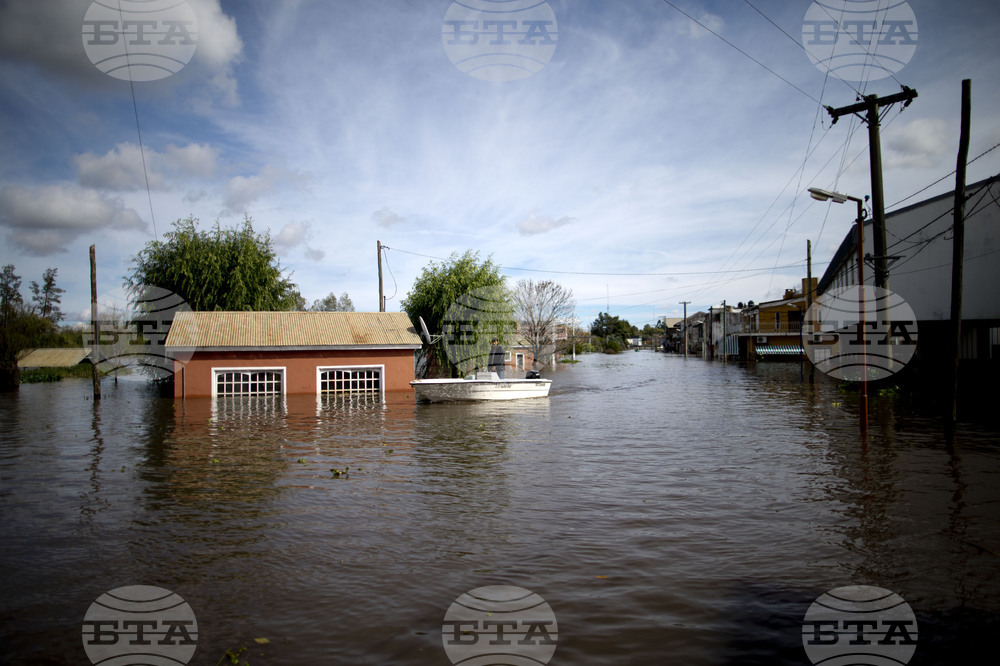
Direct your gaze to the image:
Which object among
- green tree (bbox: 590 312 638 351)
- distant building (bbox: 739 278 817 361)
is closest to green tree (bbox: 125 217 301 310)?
distant building (bbox: 739 278 817 361)

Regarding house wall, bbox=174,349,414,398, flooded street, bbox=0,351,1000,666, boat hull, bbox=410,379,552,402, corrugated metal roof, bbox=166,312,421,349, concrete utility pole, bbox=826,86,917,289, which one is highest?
concrete utility pole, bbox=826,86,917,289

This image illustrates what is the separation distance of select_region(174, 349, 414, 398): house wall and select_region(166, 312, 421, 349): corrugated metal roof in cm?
49

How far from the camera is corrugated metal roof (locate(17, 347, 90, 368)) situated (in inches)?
2005

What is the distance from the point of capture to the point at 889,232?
27188 mm

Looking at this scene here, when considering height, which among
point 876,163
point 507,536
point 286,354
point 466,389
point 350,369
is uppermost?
point 876,163

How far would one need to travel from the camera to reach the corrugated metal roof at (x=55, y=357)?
167 feet

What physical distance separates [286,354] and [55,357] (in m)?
41.1

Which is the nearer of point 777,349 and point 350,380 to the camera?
point 350,380

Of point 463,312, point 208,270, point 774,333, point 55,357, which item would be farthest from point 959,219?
point 55,357

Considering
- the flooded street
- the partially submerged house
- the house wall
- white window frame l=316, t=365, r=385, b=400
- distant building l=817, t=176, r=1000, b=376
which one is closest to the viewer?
the flooded street

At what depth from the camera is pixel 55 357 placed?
174 ft

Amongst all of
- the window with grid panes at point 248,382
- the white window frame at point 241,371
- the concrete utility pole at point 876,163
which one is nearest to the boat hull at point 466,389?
the white window frame at point 241,371

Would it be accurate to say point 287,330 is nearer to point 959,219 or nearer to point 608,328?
point 959,219

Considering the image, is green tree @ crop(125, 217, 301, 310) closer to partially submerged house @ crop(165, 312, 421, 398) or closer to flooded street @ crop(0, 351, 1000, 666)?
partially submerged house @ crop(165, 312, 421, 398)
